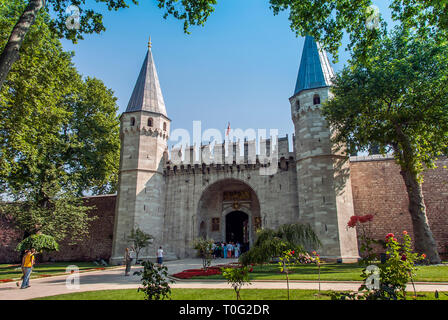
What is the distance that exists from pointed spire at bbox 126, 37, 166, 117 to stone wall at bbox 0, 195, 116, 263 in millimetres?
7919

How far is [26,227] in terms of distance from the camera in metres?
17.8

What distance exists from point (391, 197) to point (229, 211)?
Answer: 10.8m

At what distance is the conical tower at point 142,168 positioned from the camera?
19.8 meters

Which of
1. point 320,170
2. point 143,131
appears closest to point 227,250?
point 320,170

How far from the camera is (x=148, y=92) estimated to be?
2266 centimetres

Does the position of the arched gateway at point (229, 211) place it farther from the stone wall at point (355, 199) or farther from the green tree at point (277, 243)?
the green tree at point (277, 243)

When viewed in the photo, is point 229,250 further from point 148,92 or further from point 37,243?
point 148,92

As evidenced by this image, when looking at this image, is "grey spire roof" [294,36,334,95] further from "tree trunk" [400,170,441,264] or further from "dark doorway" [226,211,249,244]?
"dark doorway" [226,211,249,244]

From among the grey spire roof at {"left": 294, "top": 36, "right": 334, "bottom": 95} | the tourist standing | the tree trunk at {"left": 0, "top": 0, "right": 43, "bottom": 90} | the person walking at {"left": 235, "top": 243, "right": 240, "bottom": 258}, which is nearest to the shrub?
the tree trunk at {"left": 0, "top": 0, "right": 43, "bottom": 90}

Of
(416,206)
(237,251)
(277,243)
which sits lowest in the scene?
(237,251)

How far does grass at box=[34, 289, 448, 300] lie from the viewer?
6.41 metres
